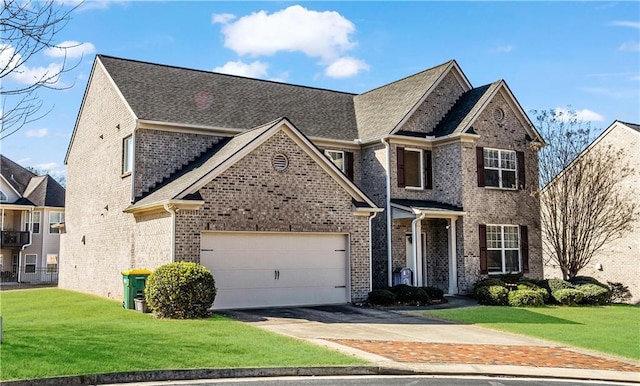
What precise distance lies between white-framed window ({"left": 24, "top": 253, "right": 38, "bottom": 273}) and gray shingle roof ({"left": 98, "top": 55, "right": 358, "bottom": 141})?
26.8m

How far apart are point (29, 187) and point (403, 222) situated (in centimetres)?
3666

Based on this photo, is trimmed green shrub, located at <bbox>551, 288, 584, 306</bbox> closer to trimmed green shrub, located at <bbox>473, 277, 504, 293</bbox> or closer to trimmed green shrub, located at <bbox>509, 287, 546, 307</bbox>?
trimmed green shrub, located at <bbox>509, 287, 546, 307</bbox>

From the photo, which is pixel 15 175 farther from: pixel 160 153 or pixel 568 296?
pixel 568 296

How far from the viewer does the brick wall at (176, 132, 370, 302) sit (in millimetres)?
17609

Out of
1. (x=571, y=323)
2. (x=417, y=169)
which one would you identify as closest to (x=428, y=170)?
(x=417, y=169)

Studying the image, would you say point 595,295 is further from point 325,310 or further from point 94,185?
point 94,185

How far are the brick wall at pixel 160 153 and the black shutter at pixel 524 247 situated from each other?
13.4 m

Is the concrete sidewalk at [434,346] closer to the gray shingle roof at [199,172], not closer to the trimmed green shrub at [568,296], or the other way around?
the gray shingle roof at [199,172]

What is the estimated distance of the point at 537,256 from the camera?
25.7 meters

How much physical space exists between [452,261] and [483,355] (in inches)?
465

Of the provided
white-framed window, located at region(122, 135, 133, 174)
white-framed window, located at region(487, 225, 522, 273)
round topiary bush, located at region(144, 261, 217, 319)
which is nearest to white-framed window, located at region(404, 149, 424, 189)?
white-framed window, located at region(487, 225, 522, 273)

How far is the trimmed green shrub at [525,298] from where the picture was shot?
2067cm

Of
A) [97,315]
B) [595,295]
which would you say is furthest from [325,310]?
[595,295]

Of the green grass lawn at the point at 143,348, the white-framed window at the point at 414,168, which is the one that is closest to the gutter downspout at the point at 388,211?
the white-framed window at the point at 414,168
